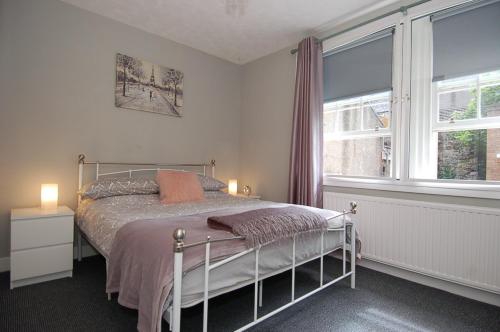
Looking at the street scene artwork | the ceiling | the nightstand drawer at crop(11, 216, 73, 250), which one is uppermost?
the ceiling

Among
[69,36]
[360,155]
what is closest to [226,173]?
[360,155]

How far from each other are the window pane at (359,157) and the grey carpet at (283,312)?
1134 mm

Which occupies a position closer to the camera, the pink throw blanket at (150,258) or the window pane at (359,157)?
the pink throw blanket at (150,258)

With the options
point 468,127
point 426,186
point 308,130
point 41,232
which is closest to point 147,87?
point 41,232

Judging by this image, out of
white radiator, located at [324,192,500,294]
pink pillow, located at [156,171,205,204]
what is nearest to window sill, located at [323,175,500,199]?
white radiator, located at [324,192,500,294]

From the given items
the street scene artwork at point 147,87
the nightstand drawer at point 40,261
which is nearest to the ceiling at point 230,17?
the street scene artwork at point 147,87

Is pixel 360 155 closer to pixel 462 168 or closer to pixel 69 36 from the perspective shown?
pixel 462 168

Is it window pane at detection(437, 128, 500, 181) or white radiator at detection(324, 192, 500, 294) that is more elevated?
window pane at detection(437, 128, 500, 181)

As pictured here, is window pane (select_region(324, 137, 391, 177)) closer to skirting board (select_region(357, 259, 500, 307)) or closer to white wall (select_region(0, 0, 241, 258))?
skirting board (select_region(357, 259, 500, 307))

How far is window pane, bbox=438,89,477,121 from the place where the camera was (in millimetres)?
2279

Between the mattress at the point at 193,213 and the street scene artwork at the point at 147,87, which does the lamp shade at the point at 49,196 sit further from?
the street scene artwork at the point at 147,87

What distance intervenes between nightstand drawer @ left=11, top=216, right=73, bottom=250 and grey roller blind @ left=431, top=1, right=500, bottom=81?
11.4 ft

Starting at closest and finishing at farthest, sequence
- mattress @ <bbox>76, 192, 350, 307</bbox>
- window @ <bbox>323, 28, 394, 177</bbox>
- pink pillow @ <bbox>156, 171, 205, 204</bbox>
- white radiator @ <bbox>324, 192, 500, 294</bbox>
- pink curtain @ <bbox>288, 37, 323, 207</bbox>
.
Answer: mattress @ <bbox>76, 192, 350, 307</bbox>
white radiator @ <bbox>324, 192, 500, 294</bbox>
pink pillow @ <bbox>156, 171, 205, 204</bbox>
window @ <bbox>323, 28, 394, 177</bbox>
pink curtain @ <bbox>288, 37, 323, 207</bbox>

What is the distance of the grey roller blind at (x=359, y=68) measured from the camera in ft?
8.89
